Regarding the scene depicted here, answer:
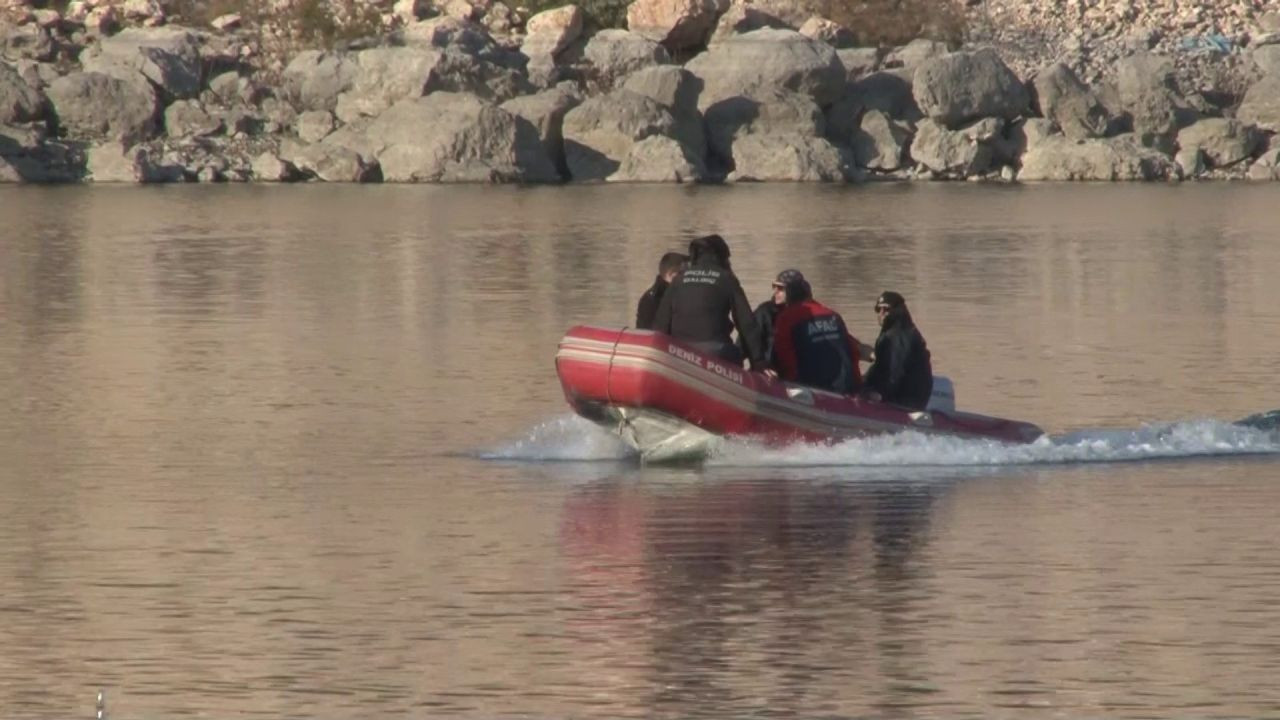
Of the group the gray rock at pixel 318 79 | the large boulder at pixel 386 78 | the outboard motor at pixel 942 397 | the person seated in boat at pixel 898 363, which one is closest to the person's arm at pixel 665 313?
the person seated in boat at pixel 898 363

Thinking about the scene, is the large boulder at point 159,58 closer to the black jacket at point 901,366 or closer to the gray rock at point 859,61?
the gray rock at point 859,61

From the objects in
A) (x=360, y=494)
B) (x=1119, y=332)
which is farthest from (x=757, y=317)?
(x=1119, y=332)

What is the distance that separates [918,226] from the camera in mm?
44688

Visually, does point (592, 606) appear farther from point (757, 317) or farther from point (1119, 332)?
point (1119, 332)

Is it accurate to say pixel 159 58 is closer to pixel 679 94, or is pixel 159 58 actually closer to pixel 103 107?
pixel 103 107

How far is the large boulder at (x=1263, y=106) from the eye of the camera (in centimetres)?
6272

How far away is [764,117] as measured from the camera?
59.3 meters

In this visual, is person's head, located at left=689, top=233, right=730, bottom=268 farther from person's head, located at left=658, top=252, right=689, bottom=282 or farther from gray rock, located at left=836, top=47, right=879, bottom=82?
→ gray rock, located at left=836, top=47, right=879, bottom=82

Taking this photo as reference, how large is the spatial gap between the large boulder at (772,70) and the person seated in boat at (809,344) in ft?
137

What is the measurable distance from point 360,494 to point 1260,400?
7538mm

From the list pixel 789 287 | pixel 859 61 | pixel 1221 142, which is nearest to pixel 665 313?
pixel 789 287

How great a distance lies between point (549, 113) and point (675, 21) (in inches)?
301

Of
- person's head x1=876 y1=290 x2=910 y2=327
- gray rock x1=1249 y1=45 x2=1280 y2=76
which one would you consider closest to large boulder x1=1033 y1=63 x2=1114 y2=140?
gray rock x1=1249 y1=45 x2=1280 y2=76

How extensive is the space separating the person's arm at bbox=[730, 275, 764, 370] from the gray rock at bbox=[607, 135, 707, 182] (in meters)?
40.0
